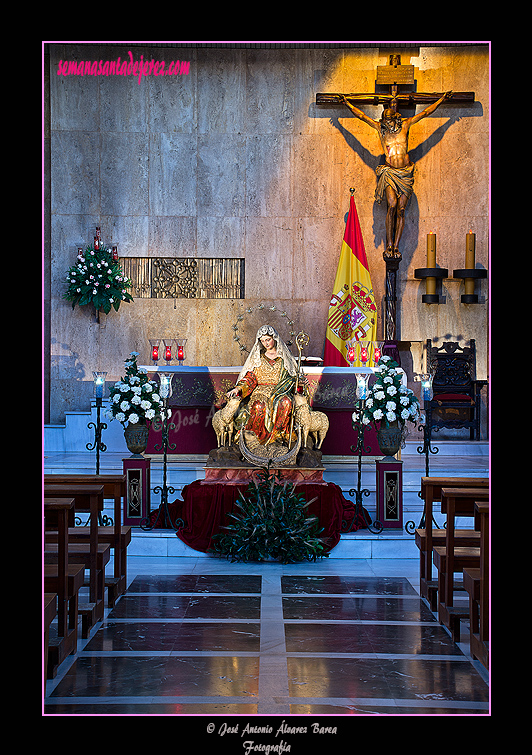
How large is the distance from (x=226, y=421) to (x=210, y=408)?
1.24 metres

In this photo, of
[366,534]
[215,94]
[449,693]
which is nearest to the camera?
[449,693]

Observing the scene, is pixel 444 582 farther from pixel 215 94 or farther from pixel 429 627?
pixel 215 94

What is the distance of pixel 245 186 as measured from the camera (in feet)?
39.3

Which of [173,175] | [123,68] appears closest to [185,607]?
[173,175]

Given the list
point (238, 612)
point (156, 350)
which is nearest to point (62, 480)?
point (238, 612)

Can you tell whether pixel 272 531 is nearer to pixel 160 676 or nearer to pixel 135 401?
pixel 135 401

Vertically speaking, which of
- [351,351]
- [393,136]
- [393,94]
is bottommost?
[351,351]

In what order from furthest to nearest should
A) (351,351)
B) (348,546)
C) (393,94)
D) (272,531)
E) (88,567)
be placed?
(393,94) < (351,351) < (348,546) < (272,531) < (88,567)

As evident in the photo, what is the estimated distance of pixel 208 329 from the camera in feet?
39.5

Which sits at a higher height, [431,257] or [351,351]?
[431,257]

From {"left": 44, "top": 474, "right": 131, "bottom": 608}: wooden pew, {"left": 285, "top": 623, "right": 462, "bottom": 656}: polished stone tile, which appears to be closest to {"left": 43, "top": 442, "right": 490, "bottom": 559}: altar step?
{"left": 44, "top": 474, "right": 131, "bottom": 608}: wooden pew

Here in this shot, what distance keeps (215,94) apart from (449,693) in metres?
10.2

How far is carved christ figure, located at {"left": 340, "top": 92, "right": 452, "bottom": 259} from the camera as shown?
446 inches

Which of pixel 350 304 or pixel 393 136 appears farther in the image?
pixel 350 304
